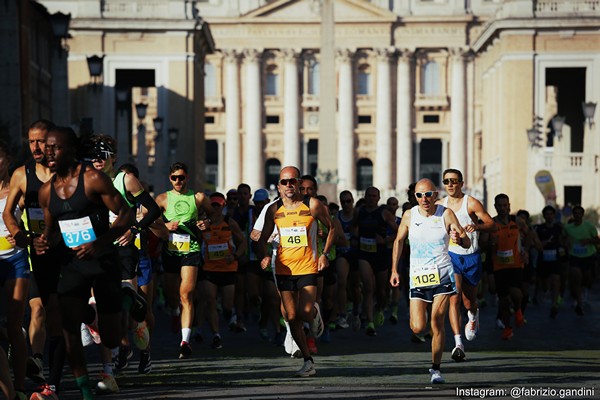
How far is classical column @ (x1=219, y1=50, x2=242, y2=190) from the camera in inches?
4156

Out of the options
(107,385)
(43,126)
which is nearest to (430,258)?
(107,385)

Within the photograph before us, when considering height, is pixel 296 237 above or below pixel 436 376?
above

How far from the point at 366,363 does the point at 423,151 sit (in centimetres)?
9420

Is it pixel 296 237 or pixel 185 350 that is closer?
pixel 296 237

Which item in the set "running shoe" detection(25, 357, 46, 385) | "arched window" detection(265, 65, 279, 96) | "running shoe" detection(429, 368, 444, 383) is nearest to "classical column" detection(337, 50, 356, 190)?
"arched window" detection(265, 65, 279, 96)

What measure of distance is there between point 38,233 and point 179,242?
3810mm

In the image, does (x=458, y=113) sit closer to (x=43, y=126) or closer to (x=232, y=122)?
(x=232, y=122)

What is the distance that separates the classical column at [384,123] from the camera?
342 feet

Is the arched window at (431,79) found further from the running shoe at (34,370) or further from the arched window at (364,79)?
the running shoe at (34,370)

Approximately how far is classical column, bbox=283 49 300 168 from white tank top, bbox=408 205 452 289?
92323 millimetres

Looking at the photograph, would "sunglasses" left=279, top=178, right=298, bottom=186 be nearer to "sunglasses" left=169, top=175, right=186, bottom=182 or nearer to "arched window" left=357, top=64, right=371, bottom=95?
"sunglasses" left=169, top=175, right=186, bottom=182

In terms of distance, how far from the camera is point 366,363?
13.6 meters

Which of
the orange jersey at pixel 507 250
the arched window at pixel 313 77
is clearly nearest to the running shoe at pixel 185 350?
the orange jersey at pixel 507 250

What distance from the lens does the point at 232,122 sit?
106 metres
